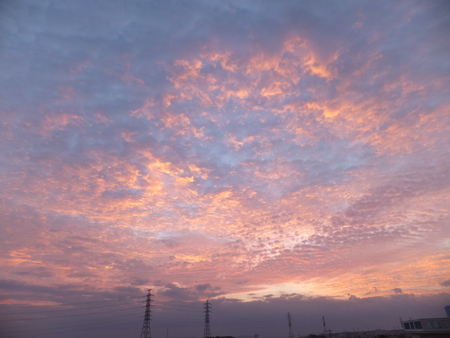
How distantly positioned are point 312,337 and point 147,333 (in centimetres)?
16162

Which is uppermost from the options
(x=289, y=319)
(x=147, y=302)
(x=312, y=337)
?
(x=147, y=302)

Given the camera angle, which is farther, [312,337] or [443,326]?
[312,337]

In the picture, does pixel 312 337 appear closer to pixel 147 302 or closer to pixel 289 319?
pixel 289 319

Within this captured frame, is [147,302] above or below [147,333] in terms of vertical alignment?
above

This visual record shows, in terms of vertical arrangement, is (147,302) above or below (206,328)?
above

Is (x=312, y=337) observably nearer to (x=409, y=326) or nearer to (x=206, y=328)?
(x=206, y=328)

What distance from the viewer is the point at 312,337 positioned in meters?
198

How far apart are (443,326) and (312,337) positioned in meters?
168

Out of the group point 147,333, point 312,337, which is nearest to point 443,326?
point 147,333

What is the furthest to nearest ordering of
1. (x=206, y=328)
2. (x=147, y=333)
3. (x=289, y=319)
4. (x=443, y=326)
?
1. (x=289, y=319)
2. (x=206, y=328)
3. (x=147, y=333)
4. (x=443, y=326)

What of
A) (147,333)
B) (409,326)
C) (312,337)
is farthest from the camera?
(312,337)

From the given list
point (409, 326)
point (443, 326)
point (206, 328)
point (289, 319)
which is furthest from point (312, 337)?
point (443, 326)

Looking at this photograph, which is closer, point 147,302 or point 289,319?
point 147,302

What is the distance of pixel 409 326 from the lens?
7162cm
